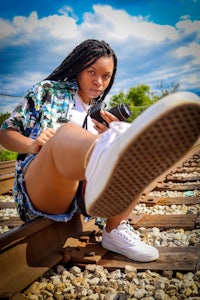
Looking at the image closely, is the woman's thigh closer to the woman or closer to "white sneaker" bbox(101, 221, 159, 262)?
the woman

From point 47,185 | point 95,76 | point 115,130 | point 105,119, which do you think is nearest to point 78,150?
point 115,130

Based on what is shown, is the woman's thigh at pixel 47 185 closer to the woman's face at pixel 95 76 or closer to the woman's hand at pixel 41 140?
the woman's hand at pixel 41 140

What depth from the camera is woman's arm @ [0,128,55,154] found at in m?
1.77

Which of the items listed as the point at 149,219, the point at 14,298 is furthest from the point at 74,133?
the point at 149,219

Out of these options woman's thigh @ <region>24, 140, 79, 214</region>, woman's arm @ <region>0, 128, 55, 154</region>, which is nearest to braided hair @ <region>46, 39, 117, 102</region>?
woman's arm @ <region>0, 128, 55, 154</region>

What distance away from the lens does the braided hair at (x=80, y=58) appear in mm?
2232

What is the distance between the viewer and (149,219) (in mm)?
2732

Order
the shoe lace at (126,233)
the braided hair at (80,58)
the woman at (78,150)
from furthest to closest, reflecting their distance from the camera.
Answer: the braided hair at (80,58)
the shoe lace at (126,233)
the woman at (78,150)

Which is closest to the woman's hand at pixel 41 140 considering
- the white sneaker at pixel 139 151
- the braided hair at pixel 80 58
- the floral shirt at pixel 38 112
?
the floral shirt at pixel 38 112

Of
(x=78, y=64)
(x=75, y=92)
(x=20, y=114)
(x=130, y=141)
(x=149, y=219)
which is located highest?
(x=78, y=64)

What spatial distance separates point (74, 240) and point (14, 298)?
31.2 inches

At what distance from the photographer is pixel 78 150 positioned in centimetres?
131

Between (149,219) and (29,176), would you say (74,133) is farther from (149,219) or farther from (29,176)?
(149,219)

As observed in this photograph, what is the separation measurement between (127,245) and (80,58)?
124 cm
